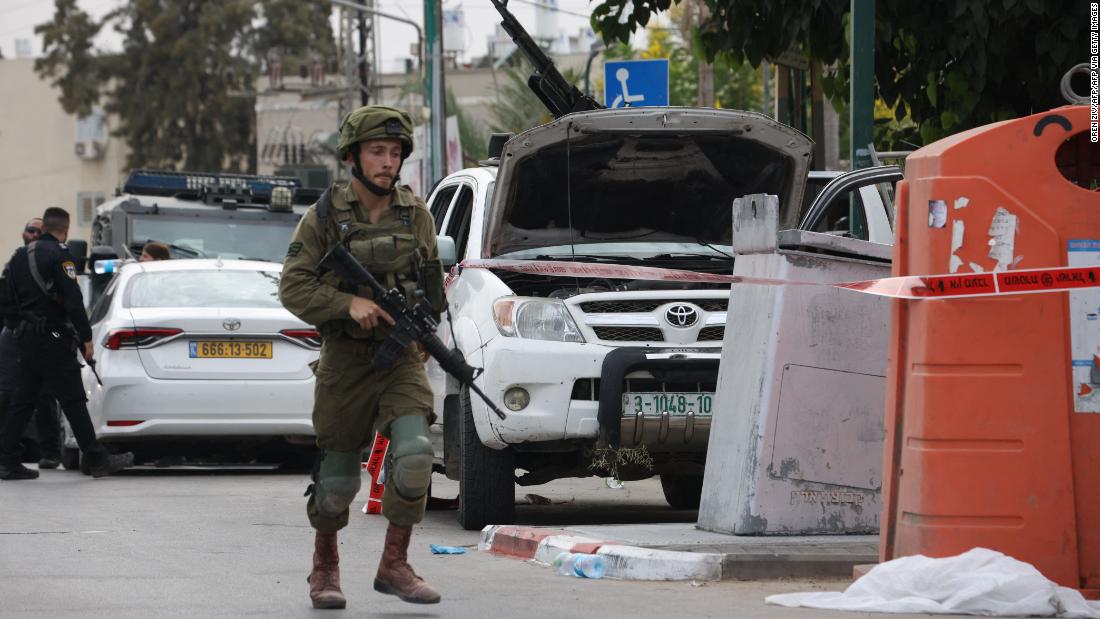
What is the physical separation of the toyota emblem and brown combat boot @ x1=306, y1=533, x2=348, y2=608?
2.66 metres

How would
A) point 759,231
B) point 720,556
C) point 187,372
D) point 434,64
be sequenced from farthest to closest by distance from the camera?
point 434,64
point 187,372
point 759,231
point 720,556

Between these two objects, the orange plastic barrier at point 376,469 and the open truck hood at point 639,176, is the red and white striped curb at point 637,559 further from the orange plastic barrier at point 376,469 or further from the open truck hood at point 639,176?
the orange plastic barrier at point 376,469

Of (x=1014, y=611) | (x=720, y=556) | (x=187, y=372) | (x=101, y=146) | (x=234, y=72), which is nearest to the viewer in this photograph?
(x=1014, y=611)

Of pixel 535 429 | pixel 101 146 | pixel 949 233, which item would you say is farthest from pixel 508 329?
pixel 101 146

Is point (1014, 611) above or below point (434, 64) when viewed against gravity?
below

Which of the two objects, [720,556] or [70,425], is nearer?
[720,556]

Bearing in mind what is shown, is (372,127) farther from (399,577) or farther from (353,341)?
(399,577)

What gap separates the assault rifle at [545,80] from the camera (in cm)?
1141

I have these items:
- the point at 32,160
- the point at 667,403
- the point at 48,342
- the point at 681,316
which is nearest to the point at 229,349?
the point at 48,342

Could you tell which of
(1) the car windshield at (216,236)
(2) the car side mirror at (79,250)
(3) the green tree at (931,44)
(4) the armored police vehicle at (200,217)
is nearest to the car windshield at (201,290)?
(2) the car side mirror at (79,250)

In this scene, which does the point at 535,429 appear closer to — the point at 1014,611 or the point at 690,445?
the point at 690,445

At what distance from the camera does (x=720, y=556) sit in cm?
701

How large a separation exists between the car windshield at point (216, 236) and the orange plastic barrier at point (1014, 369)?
14188mm

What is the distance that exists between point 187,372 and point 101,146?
2738 inches
